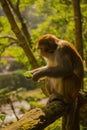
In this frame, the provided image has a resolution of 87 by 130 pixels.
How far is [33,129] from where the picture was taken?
3.15 m

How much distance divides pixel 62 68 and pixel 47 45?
1.34 ft

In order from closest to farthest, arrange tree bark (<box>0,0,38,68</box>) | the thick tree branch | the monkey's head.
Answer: the thick tree branch → the monkey's head → tree bark (<box>0,0,38,68</box>)

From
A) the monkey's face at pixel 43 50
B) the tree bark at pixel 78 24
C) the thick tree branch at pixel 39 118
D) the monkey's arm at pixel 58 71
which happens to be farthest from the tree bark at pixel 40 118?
the tree bark at pixel 78 24

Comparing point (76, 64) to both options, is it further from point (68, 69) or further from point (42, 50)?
point (42, 50)

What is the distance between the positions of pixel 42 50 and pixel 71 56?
16.8 inches

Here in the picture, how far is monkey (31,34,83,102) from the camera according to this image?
465cm

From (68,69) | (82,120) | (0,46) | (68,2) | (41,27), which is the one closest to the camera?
(68,69)

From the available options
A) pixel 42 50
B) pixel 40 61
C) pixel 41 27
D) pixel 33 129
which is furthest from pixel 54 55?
pixel 41 27

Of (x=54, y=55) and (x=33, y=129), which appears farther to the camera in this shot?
(x=54, y=55)

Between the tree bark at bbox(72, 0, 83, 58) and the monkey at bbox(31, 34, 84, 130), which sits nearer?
the monkey at bbox(31, 34, 84, 130)

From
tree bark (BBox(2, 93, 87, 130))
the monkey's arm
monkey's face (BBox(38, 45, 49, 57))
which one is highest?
monkey's face (BBox(38, 45, 49, 57))

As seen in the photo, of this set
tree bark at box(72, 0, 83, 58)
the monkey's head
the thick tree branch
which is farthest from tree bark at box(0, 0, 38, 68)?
the thick tree branch

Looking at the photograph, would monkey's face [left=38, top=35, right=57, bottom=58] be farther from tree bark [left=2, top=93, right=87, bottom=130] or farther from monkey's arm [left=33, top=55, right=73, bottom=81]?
tree bark [left=2, top=93, right=87, bottom=130]

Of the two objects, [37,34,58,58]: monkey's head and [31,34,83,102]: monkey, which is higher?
[37,34,58,58]: monkey's head
